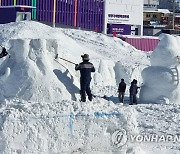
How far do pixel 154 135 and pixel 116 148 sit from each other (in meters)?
2.39

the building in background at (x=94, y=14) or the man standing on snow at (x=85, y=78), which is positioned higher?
the building in background at (x=94, y=14)

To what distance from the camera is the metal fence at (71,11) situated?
3578 cm

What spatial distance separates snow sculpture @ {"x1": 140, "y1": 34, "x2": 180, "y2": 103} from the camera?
1310 centimetres

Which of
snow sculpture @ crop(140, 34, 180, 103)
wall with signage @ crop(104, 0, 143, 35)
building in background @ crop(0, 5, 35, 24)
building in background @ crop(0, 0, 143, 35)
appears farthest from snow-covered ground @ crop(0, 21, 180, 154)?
wall with signage @ crop(104, 0, 143, 35)

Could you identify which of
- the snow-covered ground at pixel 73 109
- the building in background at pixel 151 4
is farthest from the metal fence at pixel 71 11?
the building in background at pixel 151 4

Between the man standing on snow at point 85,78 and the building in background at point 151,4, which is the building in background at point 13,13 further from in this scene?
the building in background at point 151,4

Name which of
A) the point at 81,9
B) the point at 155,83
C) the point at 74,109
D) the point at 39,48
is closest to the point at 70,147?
the point at 74,109

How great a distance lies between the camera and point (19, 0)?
34.8m

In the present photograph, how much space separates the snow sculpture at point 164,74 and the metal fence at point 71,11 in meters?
22.6

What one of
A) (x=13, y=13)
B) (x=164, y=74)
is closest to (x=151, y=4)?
(x=13, y=13)

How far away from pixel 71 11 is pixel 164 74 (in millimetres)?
26229

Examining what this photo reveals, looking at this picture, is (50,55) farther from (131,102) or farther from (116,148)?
(116,148)

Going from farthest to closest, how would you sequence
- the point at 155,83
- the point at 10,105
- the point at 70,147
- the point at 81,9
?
1. the point at 81,9
2. the point at 155,83
3. the point at 10,105
4. the point at 70,147

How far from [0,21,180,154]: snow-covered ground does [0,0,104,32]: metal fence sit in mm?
14954
